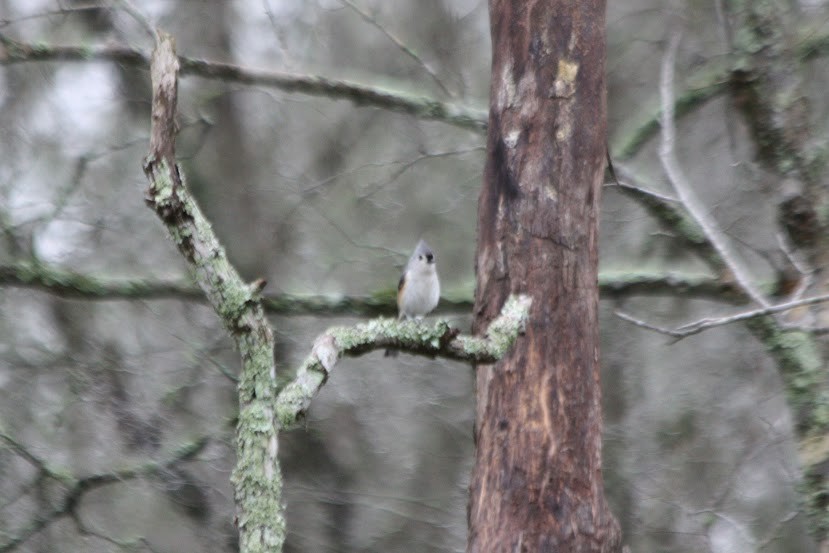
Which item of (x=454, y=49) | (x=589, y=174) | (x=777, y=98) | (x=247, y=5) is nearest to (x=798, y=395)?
(x=777, y=98)

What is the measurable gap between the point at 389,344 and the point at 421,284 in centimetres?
170

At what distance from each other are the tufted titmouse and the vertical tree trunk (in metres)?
0.57

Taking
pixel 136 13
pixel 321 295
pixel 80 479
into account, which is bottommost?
pixel 80 479

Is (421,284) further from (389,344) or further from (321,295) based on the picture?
(389,344)

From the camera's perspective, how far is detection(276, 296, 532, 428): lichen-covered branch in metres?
2.74

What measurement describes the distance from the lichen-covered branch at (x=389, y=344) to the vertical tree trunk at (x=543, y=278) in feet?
1.63

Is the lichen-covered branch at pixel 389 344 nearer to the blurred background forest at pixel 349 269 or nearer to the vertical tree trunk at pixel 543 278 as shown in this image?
the vertical tree trunk at pixel 543 278

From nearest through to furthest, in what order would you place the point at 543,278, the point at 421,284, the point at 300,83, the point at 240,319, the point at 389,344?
the point at 240,319
the point at 389,344
the point at 543,278
the point at 421,284
the point at 300,83

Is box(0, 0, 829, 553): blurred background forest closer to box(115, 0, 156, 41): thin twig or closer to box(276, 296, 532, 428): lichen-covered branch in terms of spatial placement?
box(115, 0, 156, 41): thin twig

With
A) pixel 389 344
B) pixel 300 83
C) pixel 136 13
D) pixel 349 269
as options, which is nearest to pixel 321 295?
pixel 349 269

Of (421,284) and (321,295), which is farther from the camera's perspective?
(321,295)

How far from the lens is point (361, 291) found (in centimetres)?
675

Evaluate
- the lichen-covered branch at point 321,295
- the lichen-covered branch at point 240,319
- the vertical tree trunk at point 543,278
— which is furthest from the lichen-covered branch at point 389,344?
the lichen-covered branch at point 321,295

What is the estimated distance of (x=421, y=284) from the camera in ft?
16.1
